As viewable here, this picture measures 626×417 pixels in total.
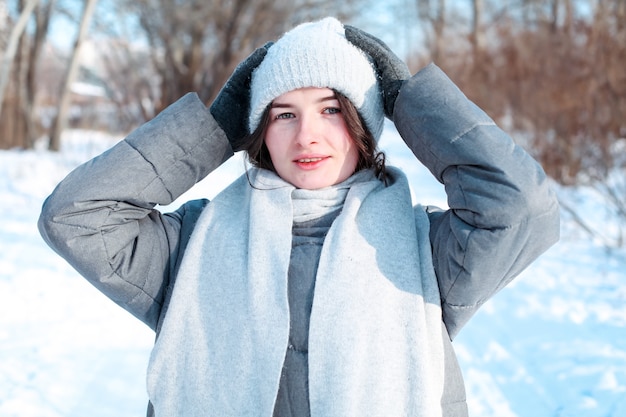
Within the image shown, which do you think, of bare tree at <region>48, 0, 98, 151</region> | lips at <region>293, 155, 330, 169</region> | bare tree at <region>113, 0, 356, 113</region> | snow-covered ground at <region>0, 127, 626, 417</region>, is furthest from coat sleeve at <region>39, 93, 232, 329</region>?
bare tree at <region>113, 0, 356, 113</region>

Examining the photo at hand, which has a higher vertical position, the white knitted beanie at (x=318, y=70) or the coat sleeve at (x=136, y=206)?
the white knitted beanie at (x=318, y=70)

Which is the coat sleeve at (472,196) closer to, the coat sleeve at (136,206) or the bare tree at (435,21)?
the coat sleeve at (136,206)

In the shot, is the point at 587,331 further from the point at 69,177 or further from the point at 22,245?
the point at 22,245

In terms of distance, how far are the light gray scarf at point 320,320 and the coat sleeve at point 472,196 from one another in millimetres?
81

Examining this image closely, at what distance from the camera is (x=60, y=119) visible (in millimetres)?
11383

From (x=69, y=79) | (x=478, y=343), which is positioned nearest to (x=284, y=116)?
(x=478, y=343)

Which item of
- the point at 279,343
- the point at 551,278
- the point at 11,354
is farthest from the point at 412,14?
the point at 279,343

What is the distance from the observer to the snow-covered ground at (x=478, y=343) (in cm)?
295

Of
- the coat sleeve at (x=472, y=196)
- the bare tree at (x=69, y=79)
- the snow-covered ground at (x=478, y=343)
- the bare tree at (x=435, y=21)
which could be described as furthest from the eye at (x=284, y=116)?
the bare tree at (x=435, y=21)

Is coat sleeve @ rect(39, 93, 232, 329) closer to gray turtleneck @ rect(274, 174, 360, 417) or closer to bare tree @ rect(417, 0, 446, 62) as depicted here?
gray turtleneck @ rect(274, 174, 360, 417)

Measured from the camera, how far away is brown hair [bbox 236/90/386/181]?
1637 millimetres

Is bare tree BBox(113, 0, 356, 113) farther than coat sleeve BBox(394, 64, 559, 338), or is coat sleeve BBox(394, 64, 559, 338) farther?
bare tree BBox(113, 0, 356, 113)

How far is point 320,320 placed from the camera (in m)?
1.45

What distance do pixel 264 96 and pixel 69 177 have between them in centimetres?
53
